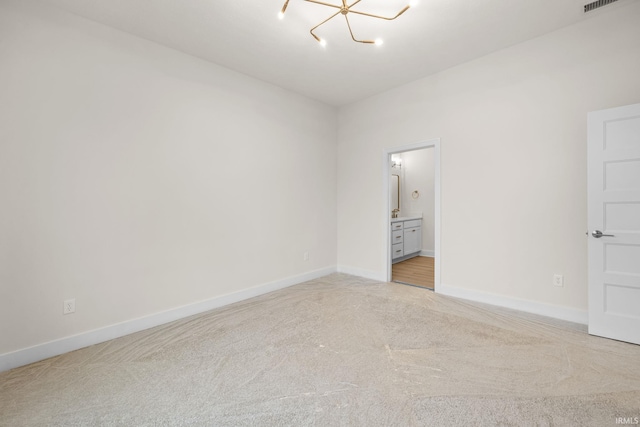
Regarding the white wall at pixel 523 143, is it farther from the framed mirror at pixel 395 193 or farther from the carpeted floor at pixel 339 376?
the framed mirror at pixel 395 193

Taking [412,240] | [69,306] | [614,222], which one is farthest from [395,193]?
[69,306]

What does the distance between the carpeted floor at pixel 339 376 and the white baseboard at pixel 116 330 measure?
87 millimetres

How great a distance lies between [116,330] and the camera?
2.63m

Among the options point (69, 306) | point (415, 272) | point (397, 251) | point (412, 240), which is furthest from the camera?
point (412, 240)

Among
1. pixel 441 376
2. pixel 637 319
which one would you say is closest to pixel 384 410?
pixel 441 376

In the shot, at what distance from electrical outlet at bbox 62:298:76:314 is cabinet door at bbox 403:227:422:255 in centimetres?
533

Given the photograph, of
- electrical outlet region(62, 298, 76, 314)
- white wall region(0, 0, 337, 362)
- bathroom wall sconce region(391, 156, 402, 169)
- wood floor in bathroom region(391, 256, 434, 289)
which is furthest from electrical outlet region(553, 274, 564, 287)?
electrical outlet region(62, 298, 76, 314)

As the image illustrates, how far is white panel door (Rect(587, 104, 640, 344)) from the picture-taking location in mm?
2355

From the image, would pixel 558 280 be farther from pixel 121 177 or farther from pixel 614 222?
pixel 121 177

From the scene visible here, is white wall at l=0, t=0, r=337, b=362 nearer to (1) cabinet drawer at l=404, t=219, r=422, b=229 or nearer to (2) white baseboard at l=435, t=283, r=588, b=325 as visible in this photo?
(2) white baseboard at l=435, t=283, r=588, b=325

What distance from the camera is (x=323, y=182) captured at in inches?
187

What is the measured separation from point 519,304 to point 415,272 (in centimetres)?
195

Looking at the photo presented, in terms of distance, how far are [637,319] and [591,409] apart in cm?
133

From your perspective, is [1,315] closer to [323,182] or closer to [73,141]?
[73,141]
